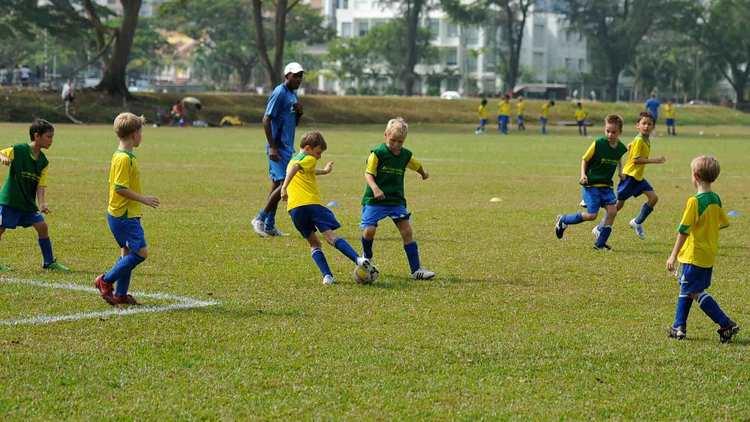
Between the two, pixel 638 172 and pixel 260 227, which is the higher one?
pixel 638 172

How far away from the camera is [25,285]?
10.3 metres

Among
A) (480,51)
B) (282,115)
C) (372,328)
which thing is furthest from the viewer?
(480,51)

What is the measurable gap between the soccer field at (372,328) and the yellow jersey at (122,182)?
745mm

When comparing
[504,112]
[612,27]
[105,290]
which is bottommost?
[504,112]

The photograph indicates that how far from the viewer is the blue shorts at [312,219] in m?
10.8

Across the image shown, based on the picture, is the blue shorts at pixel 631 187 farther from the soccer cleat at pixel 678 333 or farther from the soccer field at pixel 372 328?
the soccer cleat at pixel 678 333

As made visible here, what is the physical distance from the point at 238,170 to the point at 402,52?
301ft

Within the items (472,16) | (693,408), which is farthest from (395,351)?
(472,16)

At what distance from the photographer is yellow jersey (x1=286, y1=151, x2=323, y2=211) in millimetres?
10875

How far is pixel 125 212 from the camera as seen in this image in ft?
31.1

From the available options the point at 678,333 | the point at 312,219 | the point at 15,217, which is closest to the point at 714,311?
the point at 678,333

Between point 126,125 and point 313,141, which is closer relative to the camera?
point 126,125

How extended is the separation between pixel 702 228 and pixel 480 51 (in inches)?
5143

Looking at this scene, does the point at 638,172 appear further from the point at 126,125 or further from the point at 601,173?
the point at 126,125
